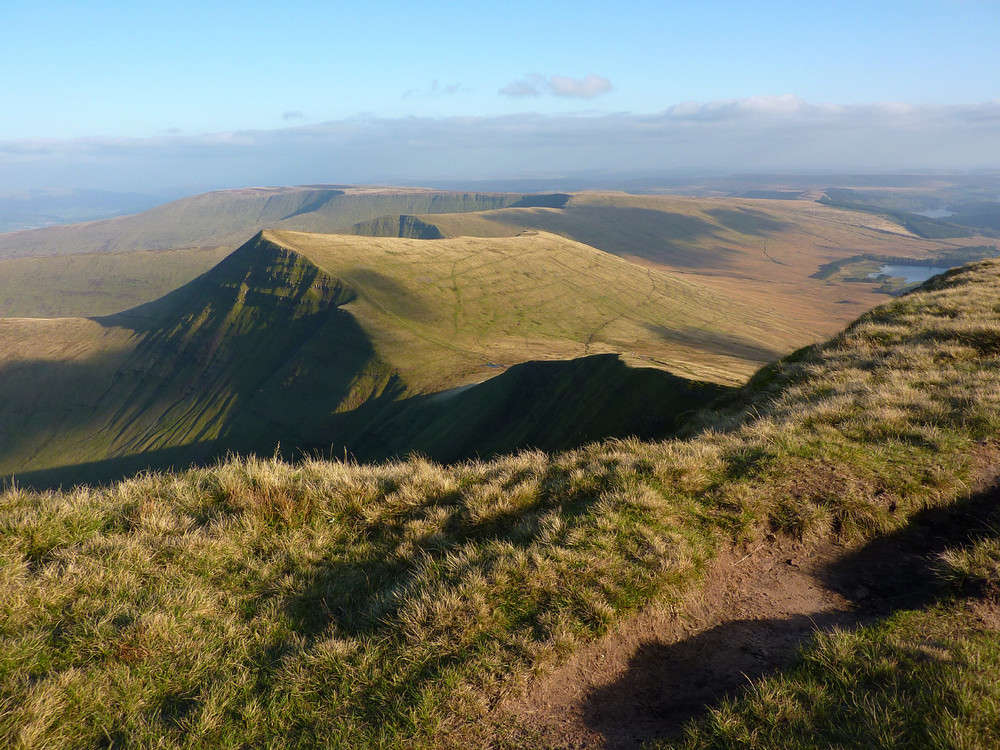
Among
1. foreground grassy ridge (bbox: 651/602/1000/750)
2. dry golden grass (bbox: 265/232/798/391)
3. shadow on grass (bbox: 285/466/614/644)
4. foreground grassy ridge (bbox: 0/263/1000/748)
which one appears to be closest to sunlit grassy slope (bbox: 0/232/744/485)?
dry golden grass (bbox: 265/232/798/391)

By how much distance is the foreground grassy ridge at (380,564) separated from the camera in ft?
19.3

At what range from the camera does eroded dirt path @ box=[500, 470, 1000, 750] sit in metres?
6.00

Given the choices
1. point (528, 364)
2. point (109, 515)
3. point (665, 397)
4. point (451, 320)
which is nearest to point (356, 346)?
point (451, 320)

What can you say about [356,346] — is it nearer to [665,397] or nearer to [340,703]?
[665,397]

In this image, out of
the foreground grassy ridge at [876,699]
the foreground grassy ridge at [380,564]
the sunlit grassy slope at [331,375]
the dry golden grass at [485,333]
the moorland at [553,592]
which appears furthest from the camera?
the dry golden grass at [485,333]

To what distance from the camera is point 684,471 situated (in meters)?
10.2

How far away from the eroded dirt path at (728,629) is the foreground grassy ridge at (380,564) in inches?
14.7

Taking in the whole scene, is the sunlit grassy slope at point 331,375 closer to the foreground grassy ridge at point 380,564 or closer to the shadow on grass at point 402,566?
the foreground grassy ridge at point 380,564

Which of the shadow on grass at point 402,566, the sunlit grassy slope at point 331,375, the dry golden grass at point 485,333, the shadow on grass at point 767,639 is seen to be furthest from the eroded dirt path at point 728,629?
the dry golden grass at point 485,333

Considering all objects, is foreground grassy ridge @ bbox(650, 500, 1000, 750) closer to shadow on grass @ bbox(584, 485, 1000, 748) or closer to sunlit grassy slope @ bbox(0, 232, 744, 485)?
shadow on grass @ bbox(584, 485, 1000, 748)

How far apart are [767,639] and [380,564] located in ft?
20.9

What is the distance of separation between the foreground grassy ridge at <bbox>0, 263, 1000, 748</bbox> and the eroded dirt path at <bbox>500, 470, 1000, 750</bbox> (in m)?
0.37

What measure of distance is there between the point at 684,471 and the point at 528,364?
A: 220 feet

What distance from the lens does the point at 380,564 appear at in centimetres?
878
